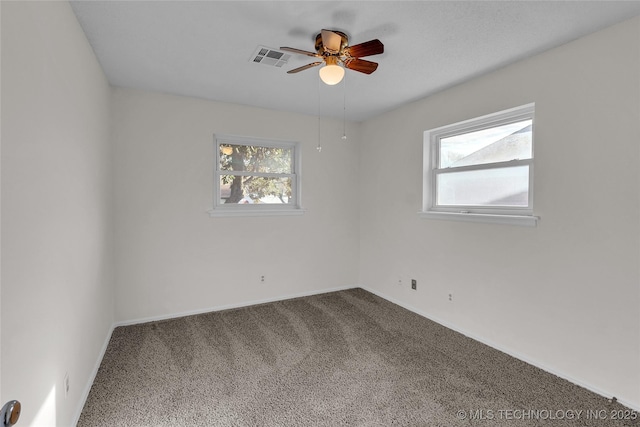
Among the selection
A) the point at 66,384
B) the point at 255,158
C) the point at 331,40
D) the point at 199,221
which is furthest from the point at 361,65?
the point at 66,384

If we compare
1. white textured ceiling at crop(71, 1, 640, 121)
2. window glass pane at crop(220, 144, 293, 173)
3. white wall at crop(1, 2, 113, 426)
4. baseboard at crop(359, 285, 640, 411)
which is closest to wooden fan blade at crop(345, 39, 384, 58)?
white textured ceiling at crop(71, 1, 640, 121)

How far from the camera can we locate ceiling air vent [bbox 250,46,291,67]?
2.41 m

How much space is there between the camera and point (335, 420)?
1.93 metres

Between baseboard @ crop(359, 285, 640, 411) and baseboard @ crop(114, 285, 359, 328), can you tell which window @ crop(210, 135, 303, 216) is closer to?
baseboard @ crop(114, 285, 359, 328)

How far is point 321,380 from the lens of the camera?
235 cm

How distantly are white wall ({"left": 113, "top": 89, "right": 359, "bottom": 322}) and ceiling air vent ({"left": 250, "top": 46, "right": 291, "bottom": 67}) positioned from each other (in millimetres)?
1256

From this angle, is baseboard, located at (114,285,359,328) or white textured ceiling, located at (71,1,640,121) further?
baseboard, located at (114,285,359,328)

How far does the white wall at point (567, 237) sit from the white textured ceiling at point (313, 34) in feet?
0.70

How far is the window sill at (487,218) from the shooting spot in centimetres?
256

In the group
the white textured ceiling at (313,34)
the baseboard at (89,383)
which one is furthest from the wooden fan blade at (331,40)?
the baseboard at (89,383)

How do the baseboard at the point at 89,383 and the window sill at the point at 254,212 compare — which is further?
the window sill at the point at 254,212

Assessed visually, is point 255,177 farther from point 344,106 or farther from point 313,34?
point 313,34

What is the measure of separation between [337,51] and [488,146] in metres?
1.80

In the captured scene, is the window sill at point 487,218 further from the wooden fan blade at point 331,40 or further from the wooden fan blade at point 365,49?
the wooden fan blade at point 331,40
